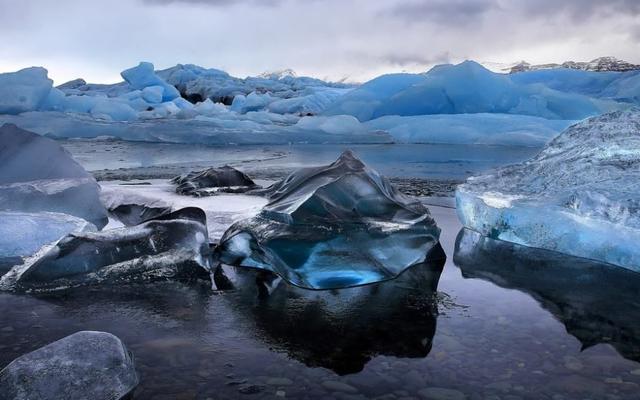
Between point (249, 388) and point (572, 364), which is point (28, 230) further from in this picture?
point (572, 364)

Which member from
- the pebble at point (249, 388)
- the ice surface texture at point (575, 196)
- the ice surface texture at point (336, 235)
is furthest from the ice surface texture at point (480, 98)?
the pebble at point (249, 388)

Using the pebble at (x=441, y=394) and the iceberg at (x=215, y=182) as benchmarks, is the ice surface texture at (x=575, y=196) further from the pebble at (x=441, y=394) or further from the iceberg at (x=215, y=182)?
the iceberg at (x=215, y=182)

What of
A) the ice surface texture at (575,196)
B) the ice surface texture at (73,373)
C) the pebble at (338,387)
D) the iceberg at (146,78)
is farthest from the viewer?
the iceberg at (146,78)

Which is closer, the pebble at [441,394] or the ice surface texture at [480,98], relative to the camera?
the pebble at [441,394]

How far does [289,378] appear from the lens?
4.93 ft

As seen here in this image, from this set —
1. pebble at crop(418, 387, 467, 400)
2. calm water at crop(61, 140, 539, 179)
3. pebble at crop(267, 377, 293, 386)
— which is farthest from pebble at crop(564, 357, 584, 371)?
calm water at crop(61, 140, 539, 179)

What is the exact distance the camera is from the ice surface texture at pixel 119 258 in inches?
92.2

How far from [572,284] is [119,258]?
2.03 meters

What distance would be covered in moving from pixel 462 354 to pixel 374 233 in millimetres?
919

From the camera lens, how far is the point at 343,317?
6.49 ft

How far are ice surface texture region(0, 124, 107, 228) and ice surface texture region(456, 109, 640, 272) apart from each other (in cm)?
257

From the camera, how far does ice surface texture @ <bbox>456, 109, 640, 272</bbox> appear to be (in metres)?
2.74

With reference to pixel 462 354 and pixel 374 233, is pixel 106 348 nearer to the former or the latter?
pixel 462 354

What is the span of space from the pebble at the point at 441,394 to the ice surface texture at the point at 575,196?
65.0 inches
